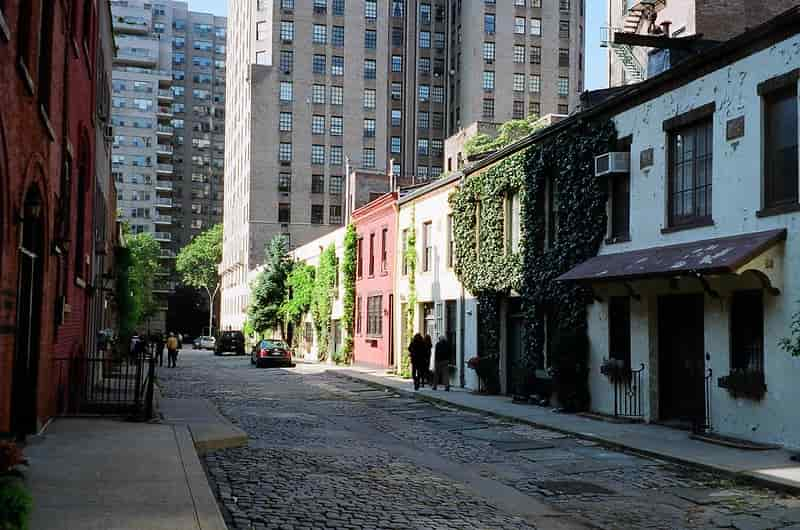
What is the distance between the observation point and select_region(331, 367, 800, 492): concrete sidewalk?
36.3 feet

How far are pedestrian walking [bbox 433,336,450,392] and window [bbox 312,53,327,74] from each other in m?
63.3

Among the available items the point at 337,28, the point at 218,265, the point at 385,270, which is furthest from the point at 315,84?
the point at 385,270

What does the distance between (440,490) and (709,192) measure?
842cm

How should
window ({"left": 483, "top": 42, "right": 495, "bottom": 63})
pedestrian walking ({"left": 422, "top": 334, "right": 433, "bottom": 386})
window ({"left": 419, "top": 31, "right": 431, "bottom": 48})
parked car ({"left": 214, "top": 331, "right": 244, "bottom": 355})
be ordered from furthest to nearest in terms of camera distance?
1. window ({"left": 419, "top": 31, "right": 431, "bottom": 48})
2. window ({"left": 483, "top": 42, "right": 495, "bottom": 63})
3. parked car ({"left": 214, "top": 331, "right": 244, "bottom": 355})
4. pedestrian walking ({"left": 422, "top": 334, "right": 433, "bottom": 386})

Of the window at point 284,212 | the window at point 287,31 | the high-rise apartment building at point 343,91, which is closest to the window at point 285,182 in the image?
the high-rise apartment building at point 343,91

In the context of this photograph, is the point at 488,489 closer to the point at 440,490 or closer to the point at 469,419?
the point at 440,490

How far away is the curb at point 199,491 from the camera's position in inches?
291

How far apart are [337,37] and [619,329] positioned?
238ft

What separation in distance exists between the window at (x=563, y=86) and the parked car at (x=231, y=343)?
142ft

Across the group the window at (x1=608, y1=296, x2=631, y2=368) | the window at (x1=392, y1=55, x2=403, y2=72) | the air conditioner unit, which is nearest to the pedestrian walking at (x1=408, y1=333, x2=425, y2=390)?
the window at (x1=608, y1=296, x2=631, y2=368)

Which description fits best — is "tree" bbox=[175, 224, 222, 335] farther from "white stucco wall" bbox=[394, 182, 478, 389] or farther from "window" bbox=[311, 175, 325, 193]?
Result: "white stucco wall" bbox=[394, 182, 478, 389]

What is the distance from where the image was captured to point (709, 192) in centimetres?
1541

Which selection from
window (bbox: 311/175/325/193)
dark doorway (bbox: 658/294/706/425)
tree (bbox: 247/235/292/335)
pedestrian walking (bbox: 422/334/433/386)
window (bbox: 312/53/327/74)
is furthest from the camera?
window (bbox: 312/53/327/74)

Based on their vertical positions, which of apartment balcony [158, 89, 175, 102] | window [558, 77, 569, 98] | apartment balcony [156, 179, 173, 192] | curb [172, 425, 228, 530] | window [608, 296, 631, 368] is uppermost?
apartment balcony [158, 89, 175, 102]
